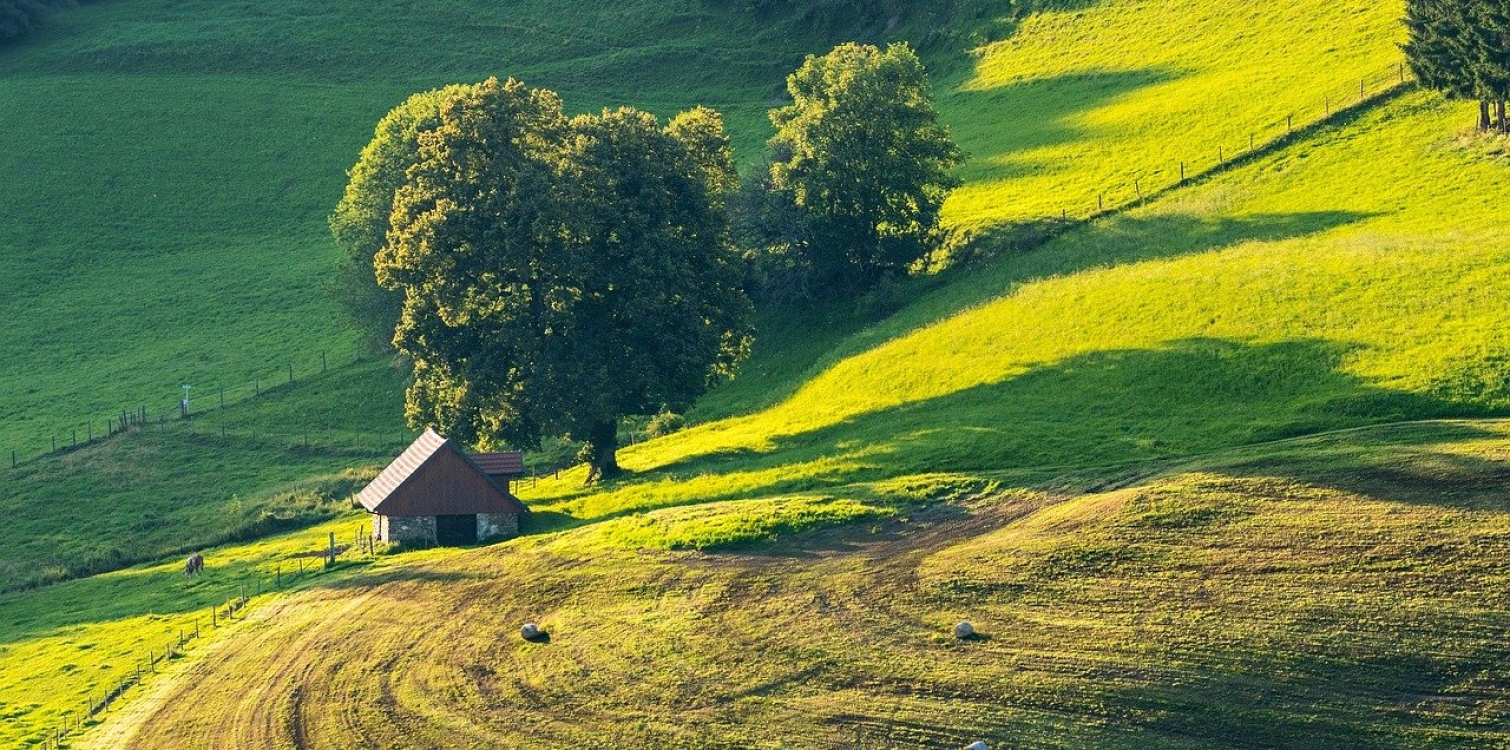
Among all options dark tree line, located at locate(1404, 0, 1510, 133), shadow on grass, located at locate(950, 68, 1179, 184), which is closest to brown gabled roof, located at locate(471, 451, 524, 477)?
shadow on grass, located at locate(950, 68, 1179, 184)

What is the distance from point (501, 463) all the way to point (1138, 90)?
5723 centimetres

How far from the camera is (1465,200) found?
8194cm

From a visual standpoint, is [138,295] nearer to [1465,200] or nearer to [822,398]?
[822,398]

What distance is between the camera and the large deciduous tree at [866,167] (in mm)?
94812

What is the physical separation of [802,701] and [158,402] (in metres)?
68.2

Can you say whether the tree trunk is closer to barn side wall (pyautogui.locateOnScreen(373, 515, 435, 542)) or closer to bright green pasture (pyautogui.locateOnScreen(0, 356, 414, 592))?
barn side wall (pyautogui.locateOnScreen(373, 515, 435, 542))

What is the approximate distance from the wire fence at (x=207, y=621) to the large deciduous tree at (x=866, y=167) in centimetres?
3301

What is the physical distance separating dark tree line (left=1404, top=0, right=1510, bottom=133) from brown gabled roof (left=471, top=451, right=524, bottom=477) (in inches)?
1959

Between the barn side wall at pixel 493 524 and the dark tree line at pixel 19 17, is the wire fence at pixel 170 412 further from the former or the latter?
the dark tree line at pixel 19 17

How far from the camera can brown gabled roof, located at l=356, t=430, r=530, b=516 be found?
227 ft

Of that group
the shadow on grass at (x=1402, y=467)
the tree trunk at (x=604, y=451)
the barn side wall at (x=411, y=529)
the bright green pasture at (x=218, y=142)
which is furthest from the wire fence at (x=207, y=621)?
the bright green pasture at (x=218, y=142)

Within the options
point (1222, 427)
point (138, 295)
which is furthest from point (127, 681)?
point (138, 295)

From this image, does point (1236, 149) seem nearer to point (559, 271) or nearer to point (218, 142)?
point (559, 271)

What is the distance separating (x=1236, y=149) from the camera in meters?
97.6
